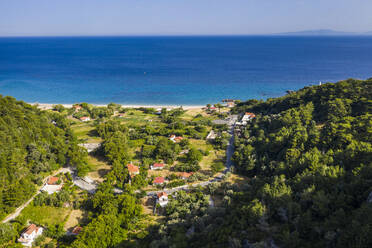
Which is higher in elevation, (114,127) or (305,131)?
(305,131)

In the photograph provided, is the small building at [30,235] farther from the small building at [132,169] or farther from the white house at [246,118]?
the white house at [246,118]

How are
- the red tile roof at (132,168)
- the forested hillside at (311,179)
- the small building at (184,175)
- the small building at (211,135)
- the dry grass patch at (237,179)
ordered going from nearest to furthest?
the forested hillside at (311,179), the dry grass patch at (237,179), the small building at (184,175), the red tile roof at (132,168), the small building at (211,135)

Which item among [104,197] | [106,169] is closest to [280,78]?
[106,169]

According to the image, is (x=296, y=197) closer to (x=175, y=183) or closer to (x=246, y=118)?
(x=175, y=183)

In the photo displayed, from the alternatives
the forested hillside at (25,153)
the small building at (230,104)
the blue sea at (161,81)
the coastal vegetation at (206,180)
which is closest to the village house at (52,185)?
the coastal vegetation at (206,180)

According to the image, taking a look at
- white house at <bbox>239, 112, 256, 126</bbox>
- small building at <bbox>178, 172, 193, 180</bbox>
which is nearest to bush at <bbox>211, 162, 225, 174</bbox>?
small building at <bbox>178, 172, 193, 180</bbox>

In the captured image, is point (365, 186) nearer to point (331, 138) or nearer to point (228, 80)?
point (331, 138)

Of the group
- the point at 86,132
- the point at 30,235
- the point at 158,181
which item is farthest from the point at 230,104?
the point at 30,235
